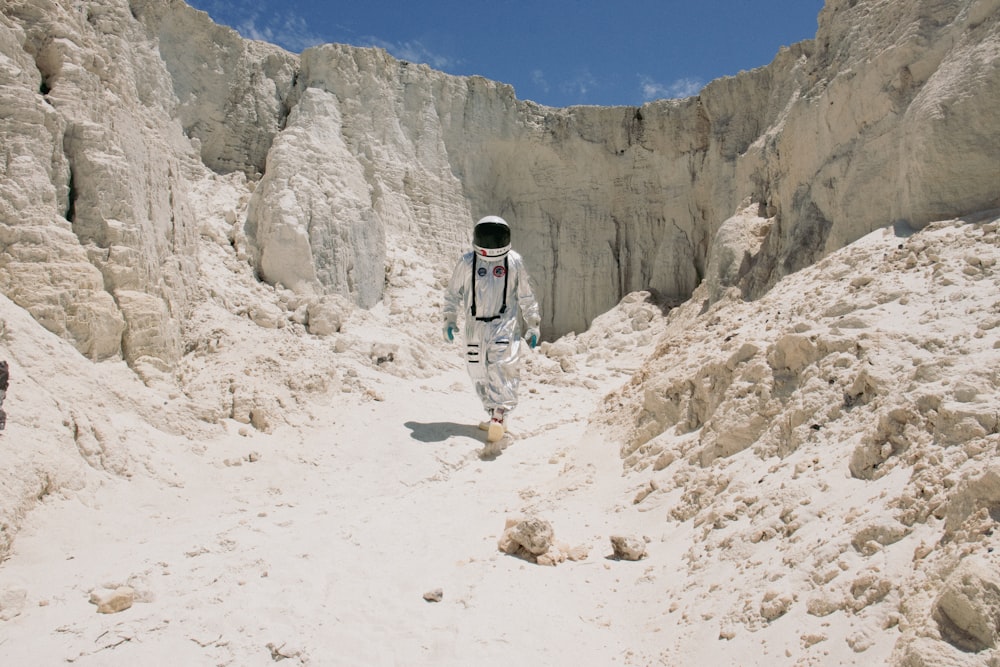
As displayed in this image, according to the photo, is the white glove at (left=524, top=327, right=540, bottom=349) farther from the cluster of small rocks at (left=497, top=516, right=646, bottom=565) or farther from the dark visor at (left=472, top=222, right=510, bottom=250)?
the cluster of small rocks at (left=497, top=516, right=646, bottom=565)

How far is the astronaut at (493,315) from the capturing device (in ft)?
28.0

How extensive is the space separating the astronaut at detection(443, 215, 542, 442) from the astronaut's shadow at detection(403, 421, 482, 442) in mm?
232

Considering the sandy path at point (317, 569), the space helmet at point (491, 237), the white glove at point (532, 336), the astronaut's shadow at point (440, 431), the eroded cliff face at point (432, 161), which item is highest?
the eroded cliff face at point (432, 161)

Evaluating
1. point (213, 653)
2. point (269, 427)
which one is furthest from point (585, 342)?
point (213, 653)

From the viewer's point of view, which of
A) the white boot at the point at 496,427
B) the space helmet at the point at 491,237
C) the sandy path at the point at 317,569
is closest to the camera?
the sandy path at the point at 317,569

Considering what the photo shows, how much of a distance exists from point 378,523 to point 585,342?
12300 millimetres

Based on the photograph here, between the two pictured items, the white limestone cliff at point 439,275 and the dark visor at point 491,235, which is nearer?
the white limestone cliff at point 439,275

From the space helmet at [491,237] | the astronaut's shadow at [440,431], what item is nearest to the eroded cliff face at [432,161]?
the astronaut's shadow at [440,431]

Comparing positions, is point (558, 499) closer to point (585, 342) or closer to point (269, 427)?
point (269, 427)

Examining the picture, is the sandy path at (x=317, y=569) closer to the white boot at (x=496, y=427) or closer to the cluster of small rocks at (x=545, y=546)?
the cluster of small rocks at (x=545, y=546)

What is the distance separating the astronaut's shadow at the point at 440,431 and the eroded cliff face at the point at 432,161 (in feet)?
9.85

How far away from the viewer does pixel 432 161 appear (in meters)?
16.8

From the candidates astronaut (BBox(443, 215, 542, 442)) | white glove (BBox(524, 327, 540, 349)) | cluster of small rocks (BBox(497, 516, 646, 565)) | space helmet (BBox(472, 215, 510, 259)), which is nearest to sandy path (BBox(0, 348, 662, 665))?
cluster of small rocks (BBox(497, 516, 646, 565))

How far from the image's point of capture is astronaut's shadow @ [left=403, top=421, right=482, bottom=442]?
8.48m
